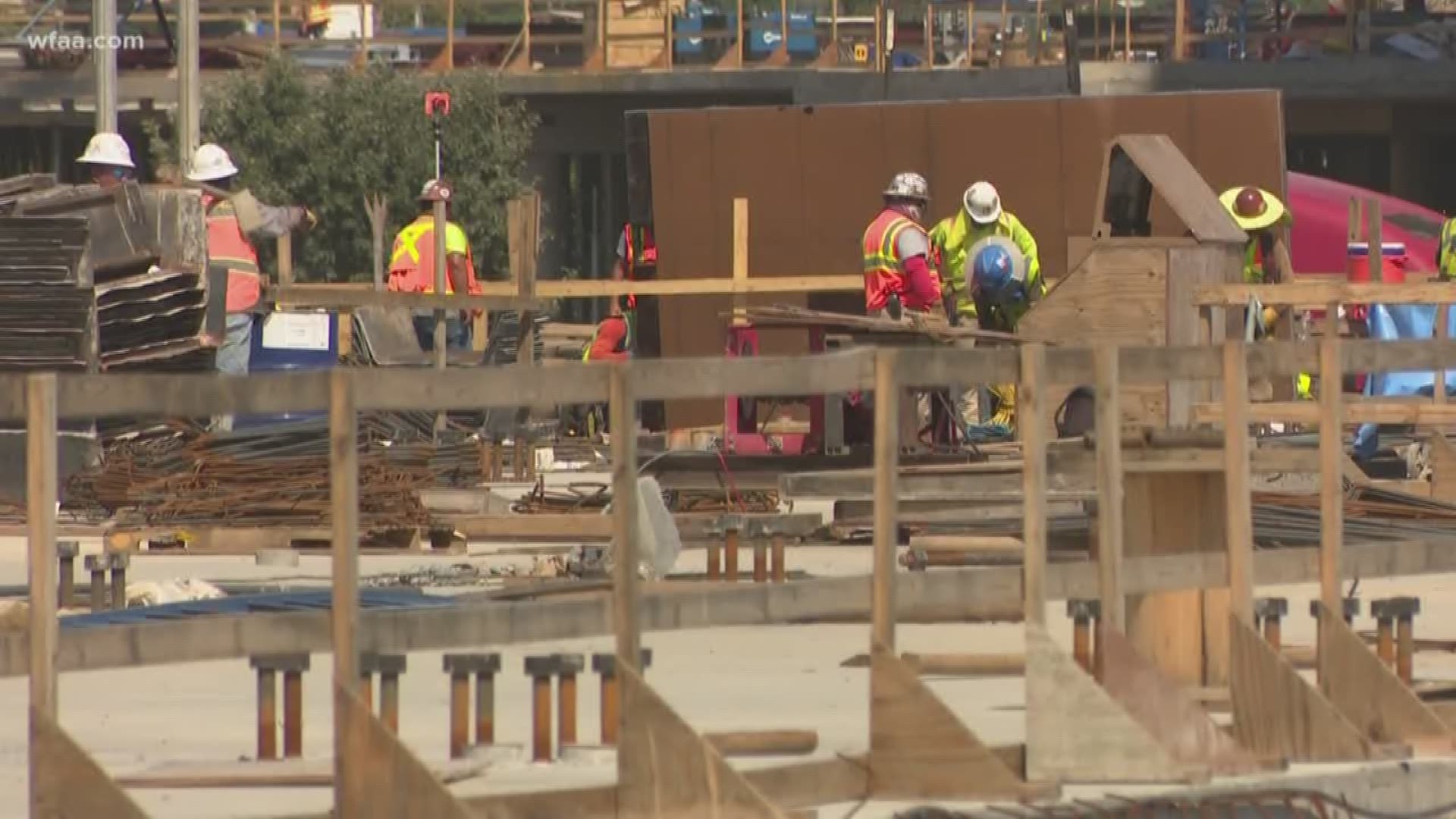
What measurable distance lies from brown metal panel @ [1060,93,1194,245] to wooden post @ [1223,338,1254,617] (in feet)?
47.3

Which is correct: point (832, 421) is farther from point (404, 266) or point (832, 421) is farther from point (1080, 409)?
point (404, 266)

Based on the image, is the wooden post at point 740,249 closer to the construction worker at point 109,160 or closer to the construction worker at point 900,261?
the construction worker at point 900,261

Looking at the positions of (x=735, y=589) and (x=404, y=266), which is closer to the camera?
(x=735, y=589)

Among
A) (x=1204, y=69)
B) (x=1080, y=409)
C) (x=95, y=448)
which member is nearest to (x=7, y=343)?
(x=95, y=448)

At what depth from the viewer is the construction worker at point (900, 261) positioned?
19984 mm

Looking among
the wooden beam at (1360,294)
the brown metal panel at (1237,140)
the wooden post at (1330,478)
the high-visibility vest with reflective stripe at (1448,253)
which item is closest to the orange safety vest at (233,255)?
the brown metal panel at (1237,140)

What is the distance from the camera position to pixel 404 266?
25016mm

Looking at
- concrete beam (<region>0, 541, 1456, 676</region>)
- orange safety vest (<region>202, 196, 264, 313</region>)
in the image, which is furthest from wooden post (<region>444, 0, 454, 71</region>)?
concrete beam (<region>0, 541, 1456, 676</region>)

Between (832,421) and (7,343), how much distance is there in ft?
12.9

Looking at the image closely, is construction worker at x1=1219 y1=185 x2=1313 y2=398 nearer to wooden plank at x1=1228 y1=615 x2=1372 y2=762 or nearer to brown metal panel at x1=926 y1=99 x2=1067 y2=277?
brown metal panel at x1=926 y1=99 x2=1067 y2=277

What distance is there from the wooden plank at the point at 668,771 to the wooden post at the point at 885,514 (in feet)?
2.46

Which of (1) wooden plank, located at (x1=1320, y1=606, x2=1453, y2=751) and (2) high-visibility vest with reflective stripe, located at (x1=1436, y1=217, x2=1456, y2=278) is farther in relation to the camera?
(2) high-visibility vest with reflective stripe, located at (x1=1436, y1=217, x2=1456, y2=278)

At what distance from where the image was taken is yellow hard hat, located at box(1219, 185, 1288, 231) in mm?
20844

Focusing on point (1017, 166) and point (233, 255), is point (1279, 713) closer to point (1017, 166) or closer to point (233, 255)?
point (233, 255)
